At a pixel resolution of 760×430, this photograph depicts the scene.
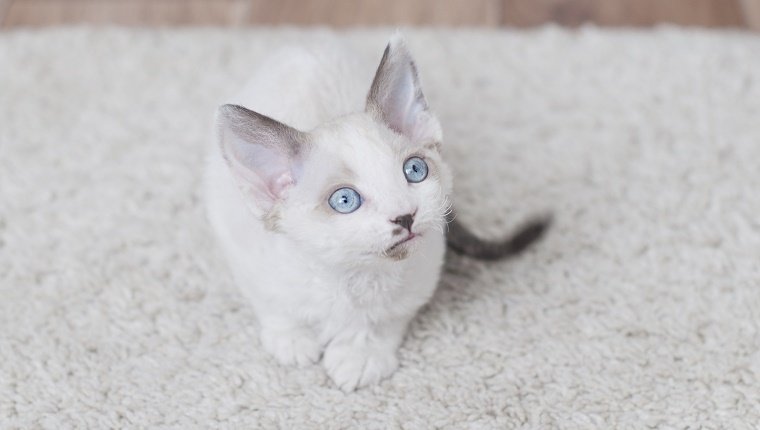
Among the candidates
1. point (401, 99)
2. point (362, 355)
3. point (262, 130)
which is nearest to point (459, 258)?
point (362, 355)

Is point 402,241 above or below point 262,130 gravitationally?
below

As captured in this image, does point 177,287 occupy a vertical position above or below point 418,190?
below

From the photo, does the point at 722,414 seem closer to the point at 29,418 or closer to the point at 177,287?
the point at 177,287

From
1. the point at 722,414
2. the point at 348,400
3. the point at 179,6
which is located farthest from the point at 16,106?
the point at 722,414

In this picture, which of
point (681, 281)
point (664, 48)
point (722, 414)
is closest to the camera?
point (722, 414)

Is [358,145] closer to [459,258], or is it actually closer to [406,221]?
[406,221]

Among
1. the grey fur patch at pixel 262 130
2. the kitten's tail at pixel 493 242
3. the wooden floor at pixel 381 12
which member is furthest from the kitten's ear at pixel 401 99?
the wooden floor at pixel 381 12

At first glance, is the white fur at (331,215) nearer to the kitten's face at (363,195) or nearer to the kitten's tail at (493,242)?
the kitten's face at (363,195)
